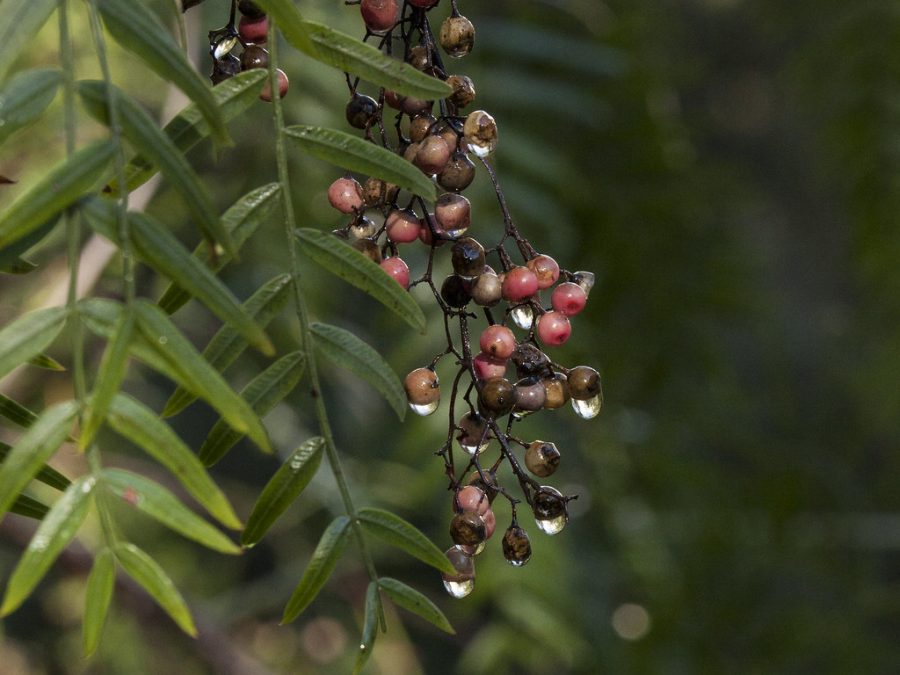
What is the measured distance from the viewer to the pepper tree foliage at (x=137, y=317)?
451mm

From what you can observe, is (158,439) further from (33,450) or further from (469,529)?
(469,529)

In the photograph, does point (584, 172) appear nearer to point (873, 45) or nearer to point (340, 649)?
point (873, 45)

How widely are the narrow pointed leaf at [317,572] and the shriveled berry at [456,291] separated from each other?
14cm

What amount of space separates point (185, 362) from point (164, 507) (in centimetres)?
7

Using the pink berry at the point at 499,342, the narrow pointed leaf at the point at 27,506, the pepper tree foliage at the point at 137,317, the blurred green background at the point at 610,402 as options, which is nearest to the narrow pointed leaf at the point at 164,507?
the pepper tree foliage at the point at 137,317

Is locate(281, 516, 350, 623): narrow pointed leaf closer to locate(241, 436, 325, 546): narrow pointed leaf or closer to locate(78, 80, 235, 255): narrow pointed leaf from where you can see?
locate(241, 436, 325, 546): narrow pointed leaf

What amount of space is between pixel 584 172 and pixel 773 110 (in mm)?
2801

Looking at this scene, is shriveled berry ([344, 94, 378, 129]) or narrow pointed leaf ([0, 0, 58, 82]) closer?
narrow pointed leaf ([0, 0, 58, 82])

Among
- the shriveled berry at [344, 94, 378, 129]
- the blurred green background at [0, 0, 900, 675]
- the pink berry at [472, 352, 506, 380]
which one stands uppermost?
the shriveled berry at [344, 94, 378, 129]

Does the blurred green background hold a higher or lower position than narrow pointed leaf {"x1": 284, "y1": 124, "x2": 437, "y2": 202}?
lower

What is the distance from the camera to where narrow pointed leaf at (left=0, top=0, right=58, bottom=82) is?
455mm

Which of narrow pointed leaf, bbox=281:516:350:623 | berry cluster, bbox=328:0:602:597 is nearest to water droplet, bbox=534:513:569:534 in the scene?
berry cluster, bbox=328:0:602:597

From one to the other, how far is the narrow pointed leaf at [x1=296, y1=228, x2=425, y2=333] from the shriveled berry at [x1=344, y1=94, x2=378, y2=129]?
0.30 feet

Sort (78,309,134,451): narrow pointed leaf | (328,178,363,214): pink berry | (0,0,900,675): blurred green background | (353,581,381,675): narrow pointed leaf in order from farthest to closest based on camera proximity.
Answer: (0,0,900,675): blurred green background → (328,178,363,214): pink berry → (353,581,381,675): narrow pointed leaf → (78,309,134,451): narrow pointed leaf
